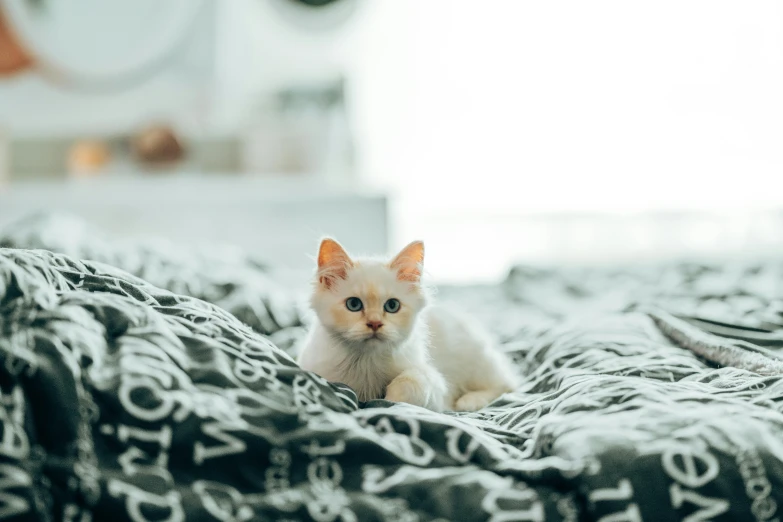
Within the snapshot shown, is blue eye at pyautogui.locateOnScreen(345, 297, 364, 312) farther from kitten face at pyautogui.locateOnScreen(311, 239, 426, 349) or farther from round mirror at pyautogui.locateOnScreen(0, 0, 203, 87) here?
round mirror at pyautogui.locateOnScreen(0, 0, 203, 87)

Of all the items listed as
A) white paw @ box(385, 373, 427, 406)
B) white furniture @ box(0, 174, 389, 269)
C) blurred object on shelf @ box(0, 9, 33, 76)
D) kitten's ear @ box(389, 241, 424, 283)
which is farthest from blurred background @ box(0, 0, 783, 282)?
white paw @ box(385, 373, 427, 406)

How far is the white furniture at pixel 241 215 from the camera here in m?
3.04

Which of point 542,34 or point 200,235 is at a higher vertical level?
point 542,34

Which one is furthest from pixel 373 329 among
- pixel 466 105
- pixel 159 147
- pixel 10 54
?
pixel 10 54

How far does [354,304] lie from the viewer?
3.60ft

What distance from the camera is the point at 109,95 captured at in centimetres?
344

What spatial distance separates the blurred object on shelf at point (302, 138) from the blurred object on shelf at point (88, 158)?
0.64 meters

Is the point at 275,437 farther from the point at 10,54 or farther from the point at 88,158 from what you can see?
the point at 10,54

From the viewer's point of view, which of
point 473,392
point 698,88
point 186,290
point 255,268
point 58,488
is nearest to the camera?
point 58,488

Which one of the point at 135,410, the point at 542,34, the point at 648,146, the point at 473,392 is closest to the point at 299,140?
the point at 542,34

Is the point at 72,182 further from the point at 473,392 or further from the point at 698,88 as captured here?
the point at 698,88

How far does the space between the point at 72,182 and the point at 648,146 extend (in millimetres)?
2633

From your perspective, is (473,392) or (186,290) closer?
(473,392)

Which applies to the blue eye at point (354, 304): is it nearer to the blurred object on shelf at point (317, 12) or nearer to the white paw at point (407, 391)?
the white paw at point (407, 391)
